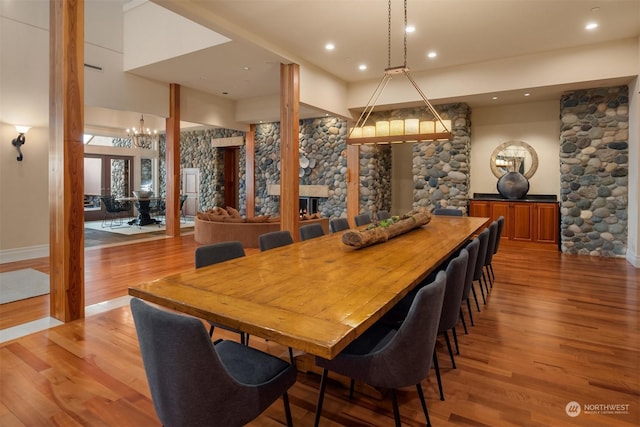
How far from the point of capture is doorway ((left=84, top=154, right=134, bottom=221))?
11.3 m

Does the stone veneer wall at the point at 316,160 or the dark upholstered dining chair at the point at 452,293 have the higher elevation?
the stone veneer wall at the point at 316,160

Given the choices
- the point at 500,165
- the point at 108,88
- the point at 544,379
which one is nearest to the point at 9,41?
the point at 108,88

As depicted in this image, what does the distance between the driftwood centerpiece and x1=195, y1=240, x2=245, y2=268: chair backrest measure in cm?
81

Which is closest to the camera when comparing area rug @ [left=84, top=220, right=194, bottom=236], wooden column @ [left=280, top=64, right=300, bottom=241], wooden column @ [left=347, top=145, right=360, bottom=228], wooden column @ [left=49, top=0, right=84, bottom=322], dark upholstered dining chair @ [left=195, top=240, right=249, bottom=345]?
dark upholstered dining chair @ [left=195, top=240, right=249, bottom=345]

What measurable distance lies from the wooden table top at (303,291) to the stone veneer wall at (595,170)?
492 centimetres

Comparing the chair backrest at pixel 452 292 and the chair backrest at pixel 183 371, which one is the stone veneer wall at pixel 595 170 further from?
the chair backrest at pixel 183 371

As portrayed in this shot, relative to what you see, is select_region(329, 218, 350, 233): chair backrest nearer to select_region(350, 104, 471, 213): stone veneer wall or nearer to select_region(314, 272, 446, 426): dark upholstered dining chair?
select_region(314, 272, 446, 426): dark upholstered dining chair

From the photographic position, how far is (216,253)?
246 centimetres

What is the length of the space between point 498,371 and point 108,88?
734cm

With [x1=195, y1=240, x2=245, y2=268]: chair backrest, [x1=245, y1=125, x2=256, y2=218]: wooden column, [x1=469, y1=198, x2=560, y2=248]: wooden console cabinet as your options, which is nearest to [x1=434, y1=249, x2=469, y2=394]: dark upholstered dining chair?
[x1=195, y1=240, x2=245, y2=268]: chair backrest

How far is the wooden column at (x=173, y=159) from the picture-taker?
7668 millimetres

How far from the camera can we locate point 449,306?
2096mm

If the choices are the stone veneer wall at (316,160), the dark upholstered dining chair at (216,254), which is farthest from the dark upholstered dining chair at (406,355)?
the stone veneer wall at (316,160)

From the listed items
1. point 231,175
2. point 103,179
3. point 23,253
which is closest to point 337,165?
point 231,175
